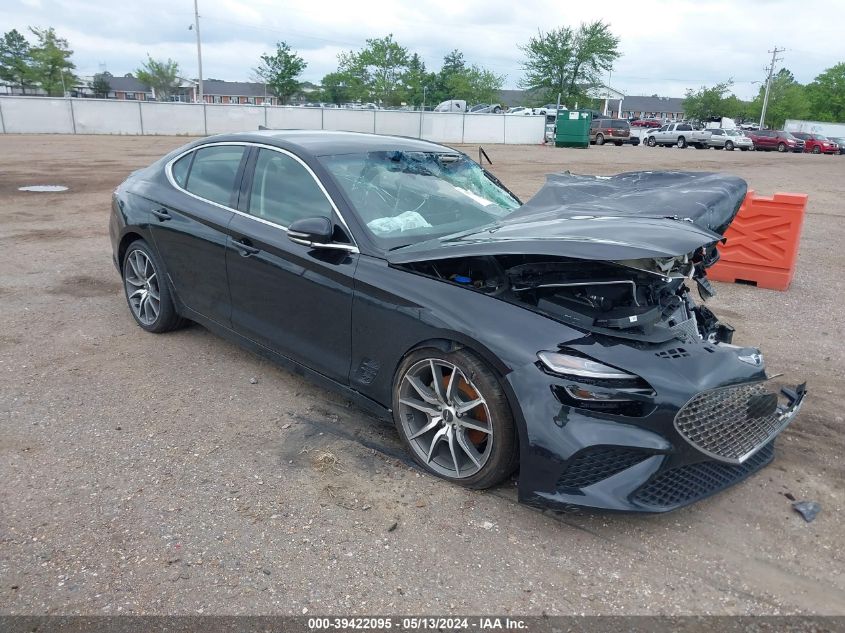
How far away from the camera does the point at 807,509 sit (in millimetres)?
3150

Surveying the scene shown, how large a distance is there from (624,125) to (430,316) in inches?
1682

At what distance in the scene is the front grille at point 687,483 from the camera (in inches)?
110

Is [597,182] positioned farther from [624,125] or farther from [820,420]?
[624,125]

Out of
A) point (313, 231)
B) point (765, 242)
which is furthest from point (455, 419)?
point (765, 242)

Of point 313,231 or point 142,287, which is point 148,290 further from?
point 313,231

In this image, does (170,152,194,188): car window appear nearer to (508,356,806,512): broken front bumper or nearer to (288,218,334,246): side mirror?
(288,218,334,246): side mirror

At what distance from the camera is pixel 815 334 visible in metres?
5.66

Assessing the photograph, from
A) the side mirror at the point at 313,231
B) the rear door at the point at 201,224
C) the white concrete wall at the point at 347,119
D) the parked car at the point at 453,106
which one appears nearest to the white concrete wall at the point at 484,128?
the white concrete wall at the point at 347,119

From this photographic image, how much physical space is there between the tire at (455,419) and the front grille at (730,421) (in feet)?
2.51

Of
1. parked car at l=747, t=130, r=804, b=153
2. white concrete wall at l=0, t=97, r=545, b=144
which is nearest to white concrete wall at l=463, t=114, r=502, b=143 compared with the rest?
white concrete wall at l=0, t=97, r=545, b=144

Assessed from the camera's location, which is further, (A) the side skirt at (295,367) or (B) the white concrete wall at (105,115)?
(B) the white concrete wall at (105,115)

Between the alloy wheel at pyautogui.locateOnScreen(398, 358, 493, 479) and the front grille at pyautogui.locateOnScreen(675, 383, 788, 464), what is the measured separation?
871 millimetres

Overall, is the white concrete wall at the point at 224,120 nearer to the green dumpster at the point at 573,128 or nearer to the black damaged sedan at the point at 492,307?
the green dumpster at the point at 573,128

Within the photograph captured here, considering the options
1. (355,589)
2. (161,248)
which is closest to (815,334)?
(355,589)
